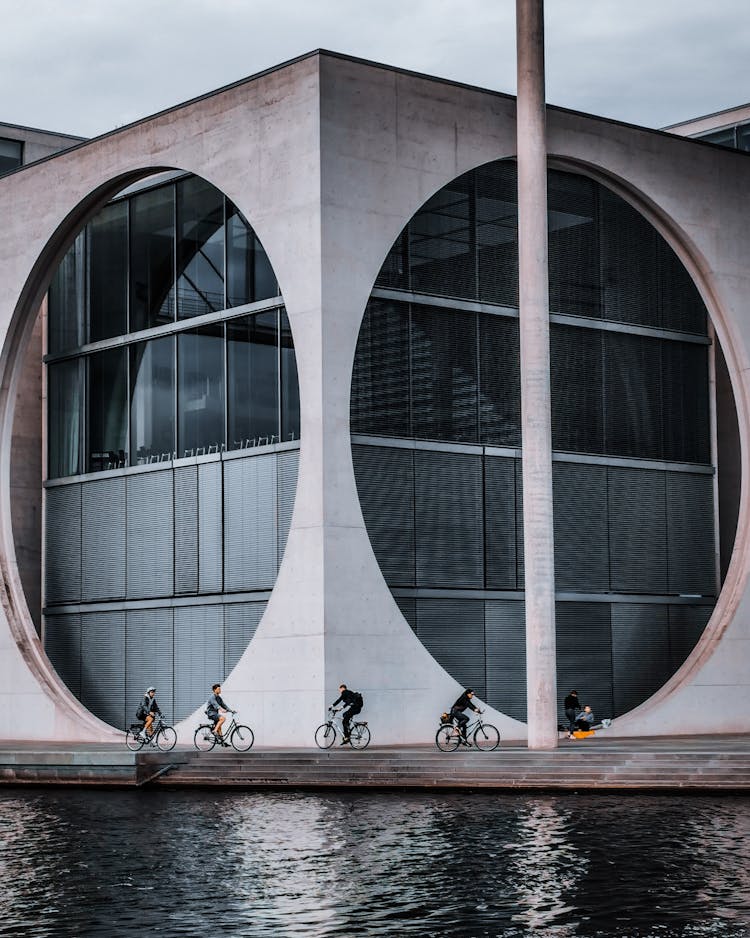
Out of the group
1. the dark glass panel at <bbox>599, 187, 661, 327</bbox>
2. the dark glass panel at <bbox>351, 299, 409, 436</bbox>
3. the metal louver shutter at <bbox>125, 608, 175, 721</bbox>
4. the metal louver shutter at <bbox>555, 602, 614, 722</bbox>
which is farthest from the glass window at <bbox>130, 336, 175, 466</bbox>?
the dark glass panel at <bbox>599, 187, 661, 327</bbox>

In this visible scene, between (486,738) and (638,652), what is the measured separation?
23.4 feet

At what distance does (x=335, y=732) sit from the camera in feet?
99.7

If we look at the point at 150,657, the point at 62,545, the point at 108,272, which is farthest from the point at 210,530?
the point at 108,272

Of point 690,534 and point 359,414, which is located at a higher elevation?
point 359,414

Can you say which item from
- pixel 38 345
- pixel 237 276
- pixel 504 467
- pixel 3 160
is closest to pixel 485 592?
pixel 504 467

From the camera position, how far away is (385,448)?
106ft

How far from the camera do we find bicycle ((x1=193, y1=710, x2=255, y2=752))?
30.6m

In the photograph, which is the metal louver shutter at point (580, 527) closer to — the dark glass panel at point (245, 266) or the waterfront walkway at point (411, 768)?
the waterfront walkway at point (411, 768)

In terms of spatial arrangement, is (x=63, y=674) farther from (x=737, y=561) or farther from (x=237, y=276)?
(x=737, y=561)

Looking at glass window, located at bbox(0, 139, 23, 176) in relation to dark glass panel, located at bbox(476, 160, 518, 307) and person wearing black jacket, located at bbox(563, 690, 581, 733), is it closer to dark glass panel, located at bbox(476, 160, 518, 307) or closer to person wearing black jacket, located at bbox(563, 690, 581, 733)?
dark glass panel, located at bbox(476, 160, 518, 307)

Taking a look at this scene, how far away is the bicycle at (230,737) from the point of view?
100 feet

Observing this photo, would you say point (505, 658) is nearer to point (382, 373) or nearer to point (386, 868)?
point (382, 373)

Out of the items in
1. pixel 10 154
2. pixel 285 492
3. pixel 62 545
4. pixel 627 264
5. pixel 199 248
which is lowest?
pixel 62 545

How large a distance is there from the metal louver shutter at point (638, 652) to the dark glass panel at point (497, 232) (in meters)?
7.29
